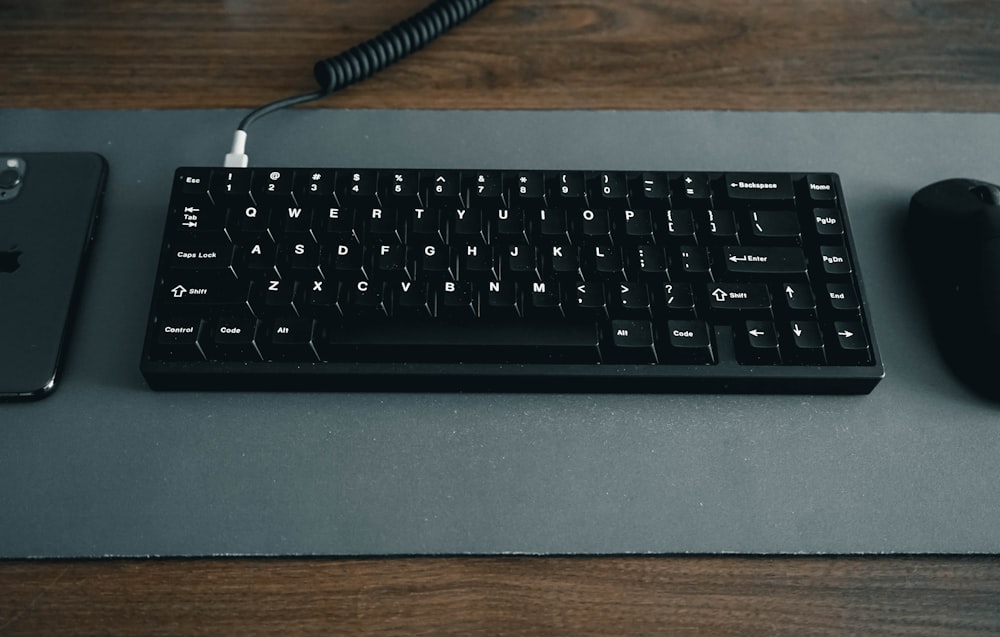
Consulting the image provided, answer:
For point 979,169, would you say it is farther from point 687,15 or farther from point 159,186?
point 159,186

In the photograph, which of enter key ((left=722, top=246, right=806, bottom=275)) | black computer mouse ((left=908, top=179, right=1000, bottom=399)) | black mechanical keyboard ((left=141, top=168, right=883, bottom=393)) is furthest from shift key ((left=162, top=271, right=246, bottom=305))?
black computer mouse ((left=908, top=179, right=1000, bottom=399))

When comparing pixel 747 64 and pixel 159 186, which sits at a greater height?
pixel 747 64

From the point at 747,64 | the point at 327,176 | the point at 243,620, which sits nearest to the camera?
the point at 243,620

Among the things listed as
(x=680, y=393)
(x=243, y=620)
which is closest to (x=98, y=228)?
(x=243, y=620)

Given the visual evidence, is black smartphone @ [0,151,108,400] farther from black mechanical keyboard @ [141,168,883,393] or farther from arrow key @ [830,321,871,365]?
arrow key @ [830,321,871,365]

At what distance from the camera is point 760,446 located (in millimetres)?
535

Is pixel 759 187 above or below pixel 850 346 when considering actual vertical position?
above

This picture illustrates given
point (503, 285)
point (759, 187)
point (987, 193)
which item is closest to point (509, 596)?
point (503, 285)

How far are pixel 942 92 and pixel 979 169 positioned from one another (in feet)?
0.26

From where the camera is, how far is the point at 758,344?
1.75 feet

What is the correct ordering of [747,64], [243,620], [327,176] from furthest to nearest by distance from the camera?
1. [747,64]
2. [327,176]
3. [243,620]

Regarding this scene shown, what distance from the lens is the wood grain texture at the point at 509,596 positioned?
18.7 inches

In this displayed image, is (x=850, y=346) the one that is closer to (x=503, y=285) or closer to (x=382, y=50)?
(x=503, y=285)

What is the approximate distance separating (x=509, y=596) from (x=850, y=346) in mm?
267
